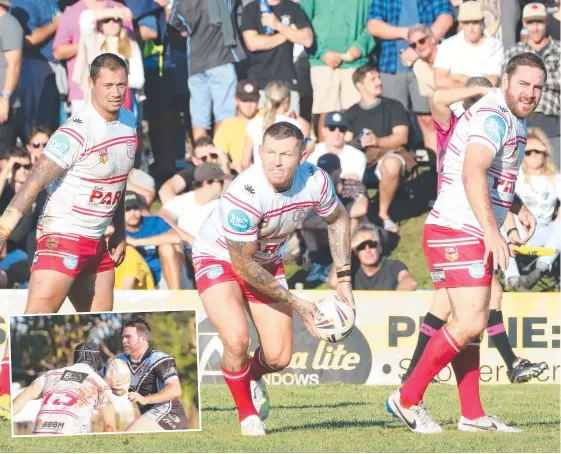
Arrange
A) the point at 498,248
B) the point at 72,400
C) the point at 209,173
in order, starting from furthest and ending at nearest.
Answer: the point at 209,173, the point at 72,400, the point at 498,248

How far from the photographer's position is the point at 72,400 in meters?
7.82

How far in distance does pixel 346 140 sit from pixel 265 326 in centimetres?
694

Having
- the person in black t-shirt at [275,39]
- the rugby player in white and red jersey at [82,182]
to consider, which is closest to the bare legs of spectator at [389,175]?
the person in black t-shirt at [275,39]

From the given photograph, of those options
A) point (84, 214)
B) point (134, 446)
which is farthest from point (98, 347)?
point (84, 214)

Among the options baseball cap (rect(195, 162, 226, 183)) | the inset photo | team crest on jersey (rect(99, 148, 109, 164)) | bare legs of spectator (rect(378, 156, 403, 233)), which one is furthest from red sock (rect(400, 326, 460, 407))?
bare legs of spectator (rect(378, 156, 403, 233))

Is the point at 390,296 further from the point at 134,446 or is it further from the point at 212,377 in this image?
the point at 134,446

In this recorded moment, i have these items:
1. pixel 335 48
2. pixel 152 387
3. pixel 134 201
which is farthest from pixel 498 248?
pixel 335 48

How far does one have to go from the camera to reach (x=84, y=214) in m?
8.88

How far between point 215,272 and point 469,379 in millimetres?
1892

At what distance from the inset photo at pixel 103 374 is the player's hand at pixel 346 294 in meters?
1.02

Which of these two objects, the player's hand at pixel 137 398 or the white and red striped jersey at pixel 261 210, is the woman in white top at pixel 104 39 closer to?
the white and red striped jersey at pixel 261 210

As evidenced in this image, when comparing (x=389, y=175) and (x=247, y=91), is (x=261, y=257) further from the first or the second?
(x=389, y=175)

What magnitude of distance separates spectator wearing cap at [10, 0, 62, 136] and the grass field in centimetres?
511

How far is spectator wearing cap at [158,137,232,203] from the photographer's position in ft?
47.5
